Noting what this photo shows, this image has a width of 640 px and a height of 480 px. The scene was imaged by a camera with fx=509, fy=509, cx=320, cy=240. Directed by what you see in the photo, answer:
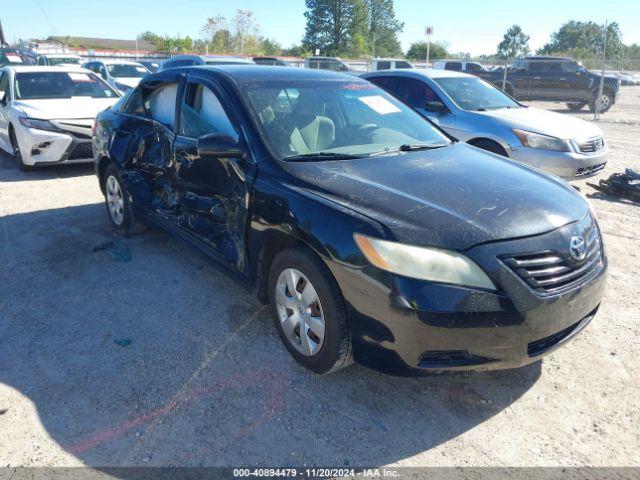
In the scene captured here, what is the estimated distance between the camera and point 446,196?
275 cm

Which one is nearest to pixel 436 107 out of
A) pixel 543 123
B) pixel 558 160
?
pixel 543 123

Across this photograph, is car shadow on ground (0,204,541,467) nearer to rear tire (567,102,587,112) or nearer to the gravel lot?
the gravel lot

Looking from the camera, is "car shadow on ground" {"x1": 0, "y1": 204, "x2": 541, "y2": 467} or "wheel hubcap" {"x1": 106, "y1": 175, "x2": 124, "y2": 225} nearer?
"car shadow on ground" {"x1": 0, "y1": 204, "x2": 541, "y2": 467}

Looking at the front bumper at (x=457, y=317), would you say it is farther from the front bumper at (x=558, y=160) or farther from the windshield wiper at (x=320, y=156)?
the front bumper at (x=558, y=160)

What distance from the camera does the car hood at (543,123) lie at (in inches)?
251

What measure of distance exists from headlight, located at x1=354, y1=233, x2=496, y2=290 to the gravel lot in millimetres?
611

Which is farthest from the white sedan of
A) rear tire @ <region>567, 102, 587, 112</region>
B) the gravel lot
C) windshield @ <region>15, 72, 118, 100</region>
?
rear tire @ <region>567, 102, 587, 112</region>

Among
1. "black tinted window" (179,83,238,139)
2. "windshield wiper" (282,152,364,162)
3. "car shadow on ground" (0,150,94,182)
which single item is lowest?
"car shadow on ground" (0,150,94,182)

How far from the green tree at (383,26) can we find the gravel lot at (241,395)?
8812 centimetres

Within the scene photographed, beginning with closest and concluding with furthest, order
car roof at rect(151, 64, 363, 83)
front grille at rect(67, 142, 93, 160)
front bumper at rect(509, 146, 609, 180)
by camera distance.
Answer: car roof at rect(151, 64, 363, 83)
front bumper at rect(509, 146, 609, 180)
front grille at rect(67, 142, 93, 160)

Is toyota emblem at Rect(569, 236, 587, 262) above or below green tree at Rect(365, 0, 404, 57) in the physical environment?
below

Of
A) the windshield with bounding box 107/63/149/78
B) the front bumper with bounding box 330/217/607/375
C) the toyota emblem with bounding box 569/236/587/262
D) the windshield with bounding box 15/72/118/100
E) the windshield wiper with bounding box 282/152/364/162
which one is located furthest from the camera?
the windshield with bounding box 107/63/149/78

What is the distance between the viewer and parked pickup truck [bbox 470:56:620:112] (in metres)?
18.0

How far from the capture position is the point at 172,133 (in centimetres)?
403
